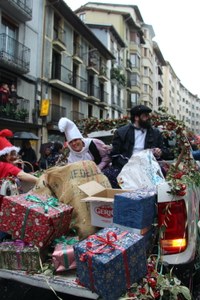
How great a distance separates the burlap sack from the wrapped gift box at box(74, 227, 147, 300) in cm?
61

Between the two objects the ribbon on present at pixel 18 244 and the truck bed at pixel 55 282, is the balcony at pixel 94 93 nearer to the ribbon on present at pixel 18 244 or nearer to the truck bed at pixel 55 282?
the ribbon on present at pixel 18 244

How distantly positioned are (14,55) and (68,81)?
276 inches

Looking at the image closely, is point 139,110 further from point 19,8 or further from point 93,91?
point 93,91

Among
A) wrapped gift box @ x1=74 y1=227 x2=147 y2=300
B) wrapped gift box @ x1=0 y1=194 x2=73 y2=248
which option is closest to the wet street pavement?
wrapped gift box @ x1=0 y1=194 x2=73 y2=248

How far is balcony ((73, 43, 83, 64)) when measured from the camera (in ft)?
88.7

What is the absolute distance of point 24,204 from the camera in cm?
238

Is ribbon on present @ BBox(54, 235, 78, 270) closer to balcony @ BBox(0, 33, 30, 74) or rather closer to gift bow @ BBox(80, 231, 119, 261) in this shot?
gift bow @ BBox(80, 231, 119, 261)

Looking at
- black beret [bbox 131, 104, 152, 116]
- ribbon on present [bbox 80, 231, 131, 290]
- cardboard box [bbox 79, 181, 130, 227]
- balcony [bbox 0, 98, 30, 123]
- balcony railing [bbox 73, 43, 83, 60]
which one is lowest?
ribbon on present [bbox 80, 231, 131, 290]

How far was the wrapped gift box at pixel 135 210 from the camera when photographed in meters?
2.17

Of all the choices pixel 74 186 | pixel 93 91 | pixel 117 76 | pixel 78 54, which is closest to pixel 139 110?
pixel 74 186

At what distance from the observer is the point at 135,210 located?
218 centimetres

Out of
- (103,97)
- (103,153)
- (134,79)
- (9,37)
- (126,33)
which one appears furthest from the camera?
(134,79)

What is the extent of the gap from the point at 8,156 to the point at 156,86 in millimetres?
58356

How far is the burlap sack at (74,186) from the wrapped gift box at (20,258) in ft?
1.45
